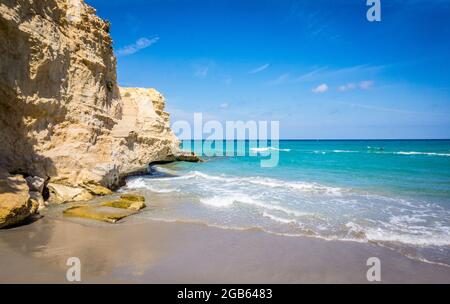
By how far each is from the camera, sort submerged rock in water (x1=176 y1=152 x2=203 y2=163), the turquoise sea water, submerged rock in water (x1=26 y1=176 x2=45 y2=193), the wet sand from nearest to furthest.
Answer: the wet sand < the turquoise sea water < submerged rock in water (x1=26 y1=176 x2=45 y2=193) < submerged rock in water (x1=176 y1=152 x2=203 y2=163)

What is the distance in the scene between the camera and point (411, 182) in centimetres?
1831

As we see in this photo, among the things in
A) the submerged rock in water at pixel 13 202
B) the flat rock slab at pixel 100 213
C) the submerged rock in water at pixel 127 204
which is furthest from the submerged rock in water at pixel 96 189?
the submerged rock in water at pixel 13 202

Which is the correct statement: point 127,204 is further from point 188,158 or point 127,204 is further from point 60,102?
point 188,158

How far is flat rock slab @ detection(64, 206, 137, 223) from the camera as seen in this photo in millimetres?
8984

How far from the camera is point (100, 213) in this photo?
9.26 meters

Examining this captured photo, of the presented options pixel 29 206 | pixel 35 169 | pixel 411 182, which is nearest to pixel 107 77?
pixel 35 169

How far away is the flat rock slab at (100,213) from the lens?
29.5ft

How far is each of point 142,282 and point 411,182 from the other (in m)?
18.6

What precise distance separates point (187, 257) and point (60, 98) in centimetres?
976

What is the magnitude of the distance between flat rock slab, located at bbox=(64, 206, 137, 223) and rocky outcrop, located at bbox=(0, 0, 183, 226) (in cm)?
184

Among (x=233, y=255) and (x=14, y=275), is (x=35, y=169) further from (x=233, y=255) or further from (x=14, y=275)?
(x=233, y=255)

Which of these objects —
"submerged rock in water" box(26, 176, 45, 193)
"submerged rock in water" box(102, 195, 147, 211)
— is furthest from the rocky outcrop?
"submerged rock in water" box(102, 195, 147, 211)

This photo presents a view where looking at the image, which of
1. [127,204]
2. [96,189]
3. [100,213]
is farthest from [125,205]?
[96,189]

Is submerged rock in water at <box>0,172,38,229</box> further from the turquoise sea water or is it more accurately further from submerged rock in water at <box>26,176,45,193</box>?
the turquoise sea water
